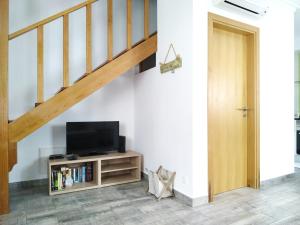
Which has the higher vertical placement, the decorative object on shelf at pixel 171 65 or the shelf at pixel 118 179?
the decorative object on shelf at pixel 171 65

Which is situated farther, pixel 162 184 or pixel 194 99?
pixel 162 184

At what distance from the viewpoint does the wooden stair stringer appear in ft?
8.13

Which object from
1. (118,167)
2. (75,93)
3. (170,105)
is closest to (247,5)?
(170,105)

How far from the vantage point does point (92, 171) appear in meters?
3.29

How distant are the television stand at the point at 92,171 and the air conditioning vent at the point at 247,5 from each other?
7.70ft

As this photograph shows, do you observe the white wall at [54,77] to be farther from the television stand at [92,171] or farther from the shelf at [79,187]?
the shelf at [79,187]

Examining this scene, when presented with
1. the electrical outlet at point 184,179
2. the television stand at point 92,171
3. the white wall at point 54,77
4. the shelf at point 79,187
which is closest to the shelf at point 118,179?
the television stand at point 92,171

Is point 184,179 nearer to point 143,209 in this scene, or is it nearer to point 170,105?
point 143,209

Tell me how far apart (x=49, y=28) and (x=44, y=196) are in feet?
7.96

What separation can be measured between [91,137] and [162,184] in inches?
50.5

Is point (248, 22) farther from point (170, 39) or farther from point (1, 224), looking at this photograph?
point (1, 224)

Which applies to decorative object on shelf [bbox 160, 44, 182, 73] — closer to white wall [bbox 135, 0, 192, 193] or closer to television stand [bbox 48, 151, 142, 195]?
white wall [bbox 135, 0, 192, 193]

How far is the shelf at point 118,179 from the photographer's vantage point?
10.6ft

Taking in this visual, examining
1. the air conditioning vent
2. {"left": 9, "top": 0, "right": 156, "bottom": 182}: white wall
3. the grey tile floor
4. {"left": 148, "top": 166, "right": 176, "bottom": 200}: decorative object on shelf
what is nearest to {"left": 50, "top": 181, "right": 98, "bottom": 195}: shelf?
the grey tile floor
